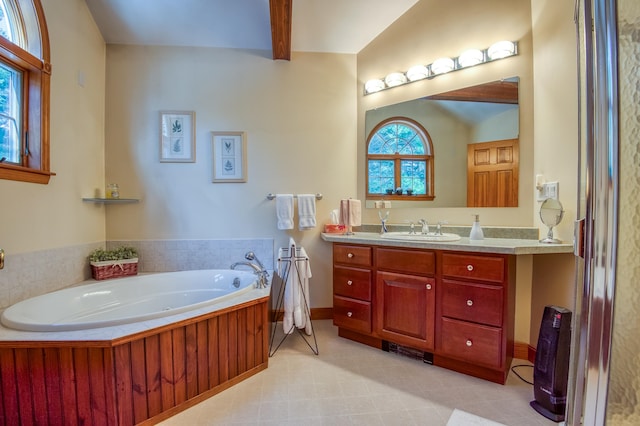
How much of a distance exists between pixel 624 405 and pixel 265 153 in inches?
103

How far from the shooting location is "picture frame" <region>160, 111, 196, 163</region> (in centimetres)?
261

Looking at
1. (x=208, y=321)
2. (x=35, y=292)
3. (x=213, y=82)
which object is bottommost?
(x=208, y=321)

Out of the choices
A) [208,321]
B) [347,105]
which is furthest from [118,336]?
[347,105]

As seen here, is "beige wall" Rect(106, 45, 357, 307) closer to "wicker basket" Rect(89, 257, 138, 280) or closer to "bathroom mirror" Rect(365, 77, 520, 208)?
"wicker basket" Rect(89, 257, 138, 280)

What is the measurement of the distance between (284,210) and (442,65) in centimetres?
182

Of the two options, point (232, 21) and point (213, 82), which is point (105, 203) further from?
point (232, 21)

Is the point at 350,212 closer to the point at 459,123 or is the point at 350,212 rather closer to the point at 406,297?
the point at 406,297

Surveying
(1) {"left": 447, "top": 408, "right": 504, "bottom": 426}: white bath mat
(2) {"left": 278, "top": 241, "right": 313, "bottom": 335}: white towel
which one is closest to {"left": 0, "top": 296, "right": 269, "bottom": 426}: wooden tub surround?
(2) {"left": 278, "top": 241, "right": 313, "bottom": 335}: white towel

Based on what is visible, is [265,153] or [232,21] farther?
[265,153]

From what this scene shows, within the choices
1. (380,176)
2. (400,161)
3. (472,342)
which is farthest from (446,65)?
(472,342)

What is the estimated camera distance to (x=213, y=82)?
2.67 metres

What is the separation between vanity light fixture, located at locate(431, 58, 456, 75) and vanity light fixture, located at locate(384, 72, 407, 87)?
257 mm

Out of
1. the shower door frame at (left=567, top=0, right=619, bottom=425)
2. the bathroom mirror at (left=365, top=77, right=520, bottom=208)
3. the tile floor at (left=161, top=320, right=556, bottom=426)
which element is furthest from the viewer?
the bathroom mirror at (left=365, top=77, right=520, bottom=208)

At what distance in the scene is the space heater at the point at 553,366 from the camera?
1.44m
